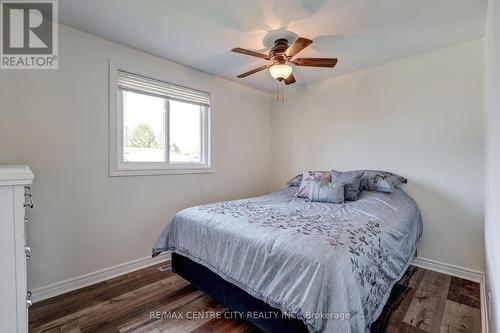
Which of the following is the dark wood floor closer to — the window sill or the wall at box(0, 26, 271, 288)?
the wall at box(0, 26, 271, 288)

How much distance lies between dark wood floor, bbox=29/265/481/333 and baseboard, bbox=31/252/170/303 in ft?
0.22

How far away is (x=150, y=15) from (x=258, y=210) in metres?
1.95

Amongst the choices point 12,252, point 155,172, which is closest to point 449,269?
point 155,172

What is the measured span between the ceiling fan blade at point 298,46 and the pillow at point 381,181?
1668 millimetres

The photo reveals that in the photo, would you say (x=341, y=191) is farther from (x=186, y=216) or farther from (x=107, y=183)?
(x=107, y=183)

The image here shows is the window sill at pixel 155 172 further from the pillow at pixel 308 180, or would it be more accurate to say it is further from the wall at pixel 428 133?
the wall at pixel 428 133

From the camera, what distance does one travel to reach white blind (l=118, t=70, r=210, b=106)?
8.38ft

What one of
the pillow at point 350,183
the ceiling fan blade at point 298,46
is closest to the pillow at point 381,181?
the pillow at point 350,183

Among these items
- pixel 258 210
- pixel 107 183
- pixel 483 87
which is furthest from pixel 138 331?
pixel 483 87

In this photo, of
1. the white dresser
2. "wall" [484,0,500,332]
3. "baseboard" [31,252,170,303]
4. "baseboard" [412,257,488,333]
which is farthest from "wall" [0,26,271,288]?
"baseboard" [412,257,488,333]

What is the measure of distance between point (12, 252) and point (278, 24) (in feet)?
7.87

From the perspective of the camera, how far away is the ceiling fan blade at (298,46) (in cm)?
184

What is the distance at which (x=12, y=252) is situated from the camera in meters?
1.18

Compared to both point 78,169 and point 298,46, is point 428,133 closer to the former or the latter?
point 298,46
